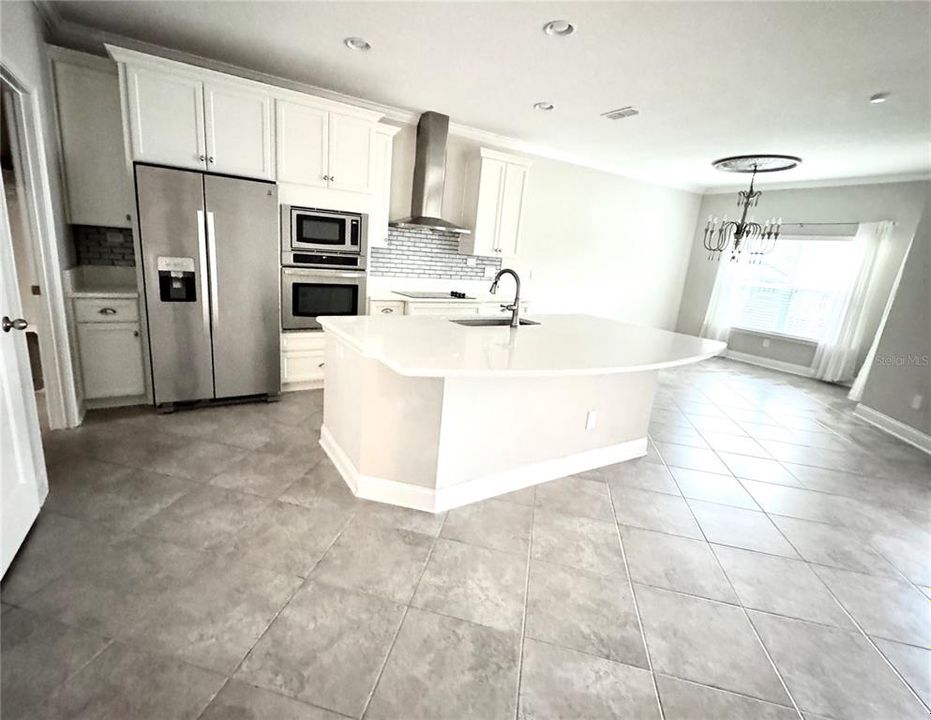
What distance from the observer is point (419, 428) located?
2119 mm

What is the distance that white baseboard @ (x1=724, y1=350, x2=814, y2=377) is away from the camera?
5902mm

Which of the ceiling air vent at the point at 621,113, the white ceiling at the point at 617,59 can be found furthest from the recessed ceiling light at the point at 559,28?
the ceiling air vent at the point at 621,113

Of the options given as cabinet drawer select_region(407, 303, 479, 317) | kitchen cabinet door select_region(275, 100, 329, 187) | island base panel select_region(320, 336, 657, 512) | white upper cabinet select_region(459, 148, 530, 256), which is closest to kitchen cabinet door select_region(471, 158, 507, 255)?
white upper cabinet select_region(459, 148, 530, 256)

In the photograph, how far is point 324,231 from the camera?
3.42m

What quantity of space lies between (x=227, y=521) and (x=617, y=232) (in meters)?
5.87

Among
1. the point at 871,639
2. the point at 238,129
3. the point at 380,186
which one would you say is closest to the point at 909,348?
the point at 871,639

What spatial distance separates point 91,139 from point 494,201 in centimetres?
330

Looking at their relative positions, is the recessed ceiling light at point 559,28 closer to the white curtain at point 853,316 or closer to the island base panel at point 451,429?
the island base panel at point 451,429

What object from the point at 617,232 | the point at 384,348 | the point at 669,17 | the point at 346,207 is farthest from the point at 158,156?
the point at 617,232

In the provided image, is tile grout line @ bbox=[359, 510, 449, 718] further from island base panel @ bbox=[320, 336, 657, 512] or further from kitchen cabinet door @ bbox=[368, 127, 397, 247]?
kitchen cabinet door @ bbox=[368, 127, 397, 247]

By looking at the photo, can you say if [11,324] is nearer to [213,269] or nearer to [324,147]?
[213,269]

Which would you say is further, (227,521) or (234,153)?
(234,153)

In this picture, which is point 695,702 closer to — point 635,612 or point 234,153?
point 635,612

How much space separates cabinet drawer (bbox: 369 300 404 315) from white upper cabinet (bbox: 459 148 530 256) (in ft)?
3.74
